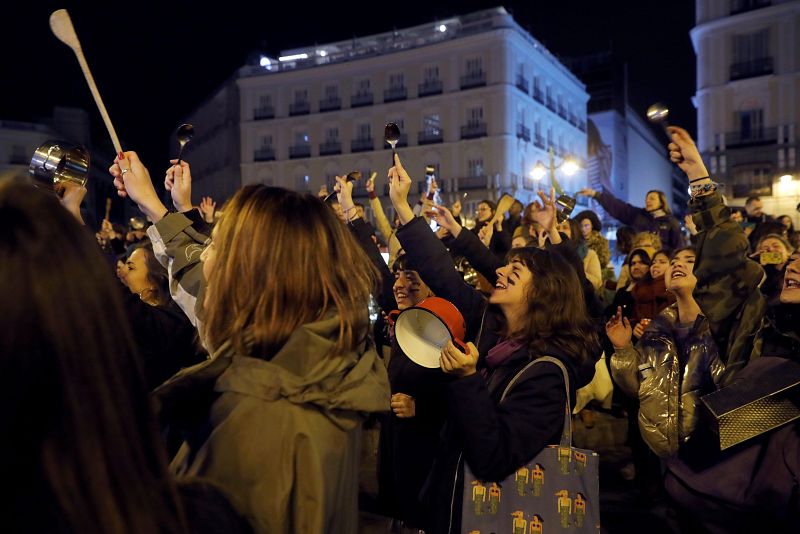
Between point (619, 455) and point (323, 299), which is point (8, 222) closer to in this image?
point (323, 299)

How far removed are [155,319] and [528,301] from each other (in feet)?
5.78

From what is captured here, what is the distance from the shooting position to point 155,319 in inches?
123

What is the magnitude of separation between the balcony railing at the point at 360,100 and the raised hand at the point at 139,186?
42.3 m

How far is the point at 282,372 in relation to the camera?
1.52 m

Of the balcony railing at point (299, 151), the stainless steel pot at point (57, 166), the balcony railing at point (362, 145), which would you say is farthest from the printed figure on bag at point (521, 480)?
the balcony railing at point (299, 151)

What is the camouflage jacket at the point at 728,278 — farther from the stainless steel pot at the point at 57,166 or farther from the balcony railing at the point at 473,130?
the balcony railing at the point at 473,130

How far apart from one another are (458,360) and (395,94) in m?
42.3

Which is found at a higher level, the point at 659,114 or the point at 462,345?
the point at 659,114

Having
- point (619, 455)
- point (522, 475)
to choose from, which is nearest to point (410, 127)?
point (619, 455)

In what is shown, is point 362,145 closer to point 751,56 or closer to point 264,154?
point 264,154

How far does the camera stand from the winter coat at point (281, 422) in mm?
1443

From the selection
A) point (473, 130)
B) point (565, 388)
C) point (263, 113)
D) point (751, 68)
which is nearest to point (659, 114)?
point (565, 388)

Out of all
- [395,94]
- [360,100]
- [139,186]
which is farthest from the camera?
[360,100]

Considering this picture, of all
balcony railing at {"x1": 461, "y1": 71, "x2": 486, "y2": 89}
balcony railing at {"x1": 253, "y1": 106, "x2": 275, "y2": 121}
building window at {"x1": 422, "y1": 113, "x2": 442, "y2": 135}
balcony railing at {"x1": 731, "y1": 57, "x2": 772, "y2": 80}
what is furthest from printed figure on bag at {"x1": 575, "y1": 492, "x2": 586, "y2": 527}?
balcony railing at {"x1": 253, "y1": 106, "x2": 275, "y2": 121}
